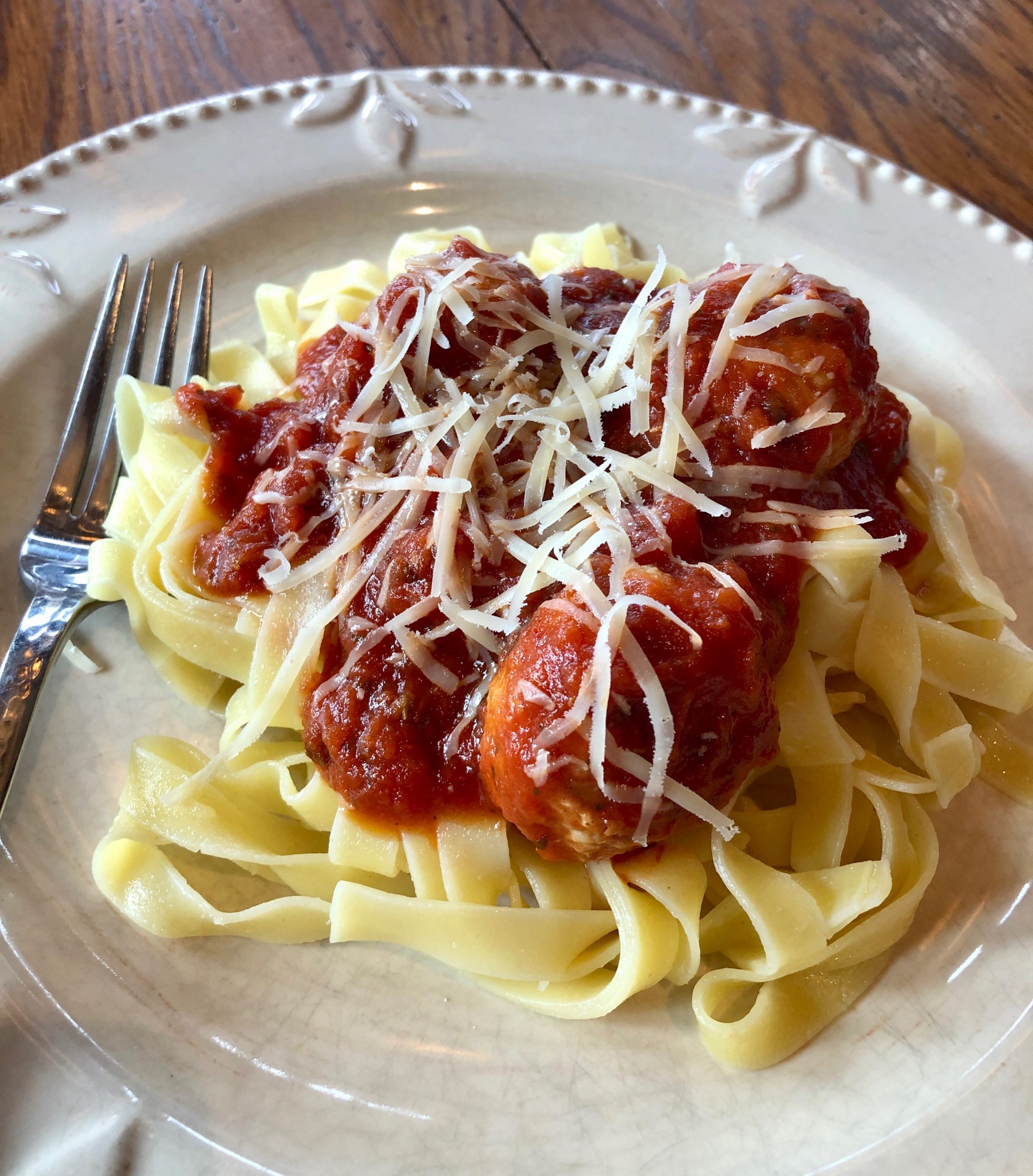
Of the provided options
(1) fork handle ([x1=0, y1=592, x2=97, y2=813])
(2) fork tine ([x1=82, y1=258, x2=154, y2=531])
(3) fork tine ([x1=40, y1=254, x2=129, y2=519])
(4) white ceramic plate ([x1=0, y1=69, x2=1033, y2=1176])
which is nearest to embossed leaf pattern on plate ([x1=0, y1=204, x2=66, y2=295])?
(4) white ceramic plate ([x1=0, y1=69, x2=1033, y2=1176])

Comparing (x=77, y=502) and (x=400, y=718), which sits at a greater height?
(x=400, y=718)

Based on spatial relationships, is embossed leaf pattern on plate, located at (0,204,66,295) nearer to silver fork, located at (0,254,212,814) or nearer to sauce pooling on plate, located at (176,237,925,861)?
silver fork, located at (0,254,212,814)

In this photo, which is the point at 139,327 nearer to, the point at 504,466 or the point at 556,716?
the point at 504,466

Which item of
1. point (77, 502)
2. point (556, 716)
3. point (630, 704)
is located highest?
point (630, 704)

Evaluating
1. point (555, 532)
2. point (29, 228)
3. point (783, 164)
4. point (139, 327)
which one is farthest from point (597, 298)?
point (29, 228)

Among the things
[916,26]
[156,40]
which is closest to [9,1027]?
[156,40]

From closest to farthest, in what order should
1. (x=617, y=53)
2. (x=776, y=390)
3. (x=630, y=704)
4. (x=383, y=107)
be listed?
(x=630, y=704), (x=776, y=390), (x=383, y=107), (x=617, y=53)

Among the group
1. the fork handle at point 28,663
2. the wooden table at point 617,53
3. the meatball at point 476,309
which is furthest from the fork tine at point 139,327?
the wooden table at point 617,53
